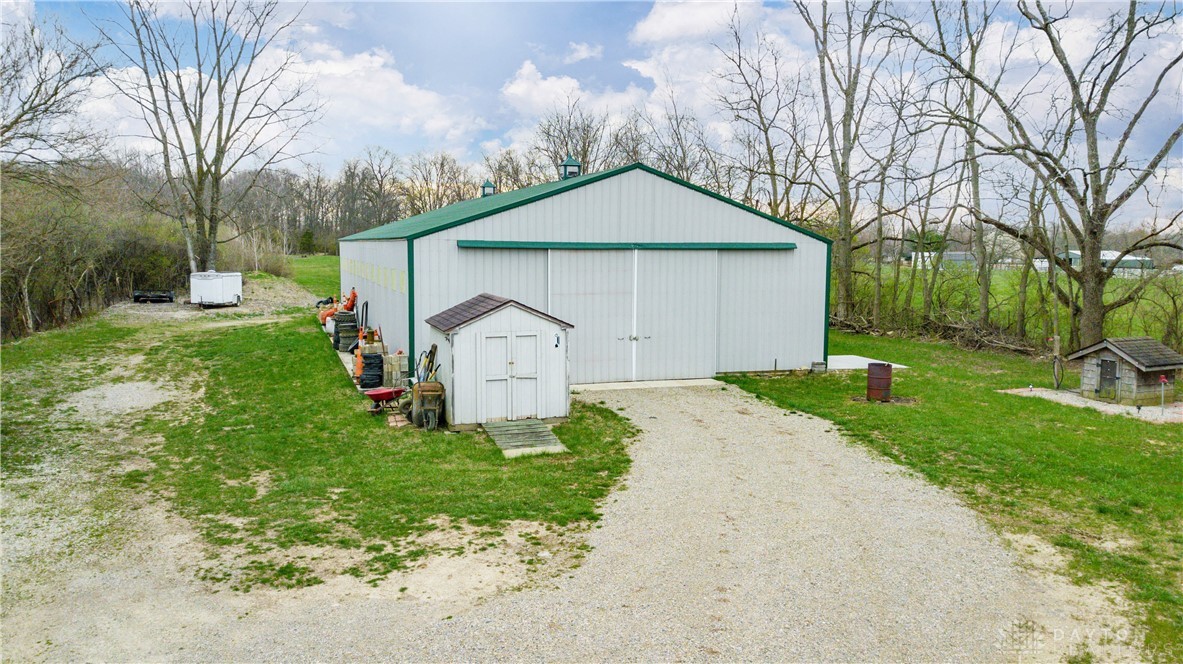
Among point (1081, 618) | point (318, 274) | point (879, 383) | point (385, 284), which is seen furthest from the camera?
point (318, 274)

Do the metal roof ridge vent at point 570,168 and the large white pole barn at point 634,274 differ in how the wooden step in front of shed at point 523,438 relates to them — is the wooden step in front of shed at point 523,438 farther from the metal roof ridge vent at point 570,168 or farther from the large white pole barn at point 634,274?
the metal roof ridge vent at point 570,168

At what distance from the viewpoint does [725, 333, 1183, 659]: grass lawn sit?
268 inches

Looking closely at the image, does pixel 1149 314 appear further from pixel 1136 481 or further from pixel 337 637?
pixel 337 637

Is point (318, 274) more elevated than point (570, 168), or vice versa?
point (570, 168)

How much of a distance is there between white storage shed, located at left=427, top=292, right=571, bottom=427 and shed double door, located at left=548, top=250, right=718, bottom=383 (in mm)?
2921

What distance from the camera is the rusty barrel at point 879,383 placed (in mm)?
13625

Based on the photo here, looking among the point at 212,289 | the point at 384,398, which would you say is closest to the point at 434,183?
the point at 212,289

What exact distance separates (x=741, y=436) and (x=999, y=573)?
16.2 ft

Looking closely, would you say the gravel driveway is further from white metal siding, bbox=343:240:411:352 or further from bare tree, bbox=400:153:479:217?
bare tree, bbox=400:153:479:217

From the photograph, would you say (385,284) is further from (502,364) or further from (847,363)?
(847,363)

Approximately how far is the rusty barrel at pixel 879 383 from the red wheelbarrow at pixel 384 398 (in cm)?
840

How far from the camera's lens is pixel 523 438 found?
35.0ft

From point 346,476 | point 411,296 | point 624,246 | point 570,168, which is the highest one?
point 570,168

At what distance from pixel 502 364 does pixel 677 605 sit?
612 cm
